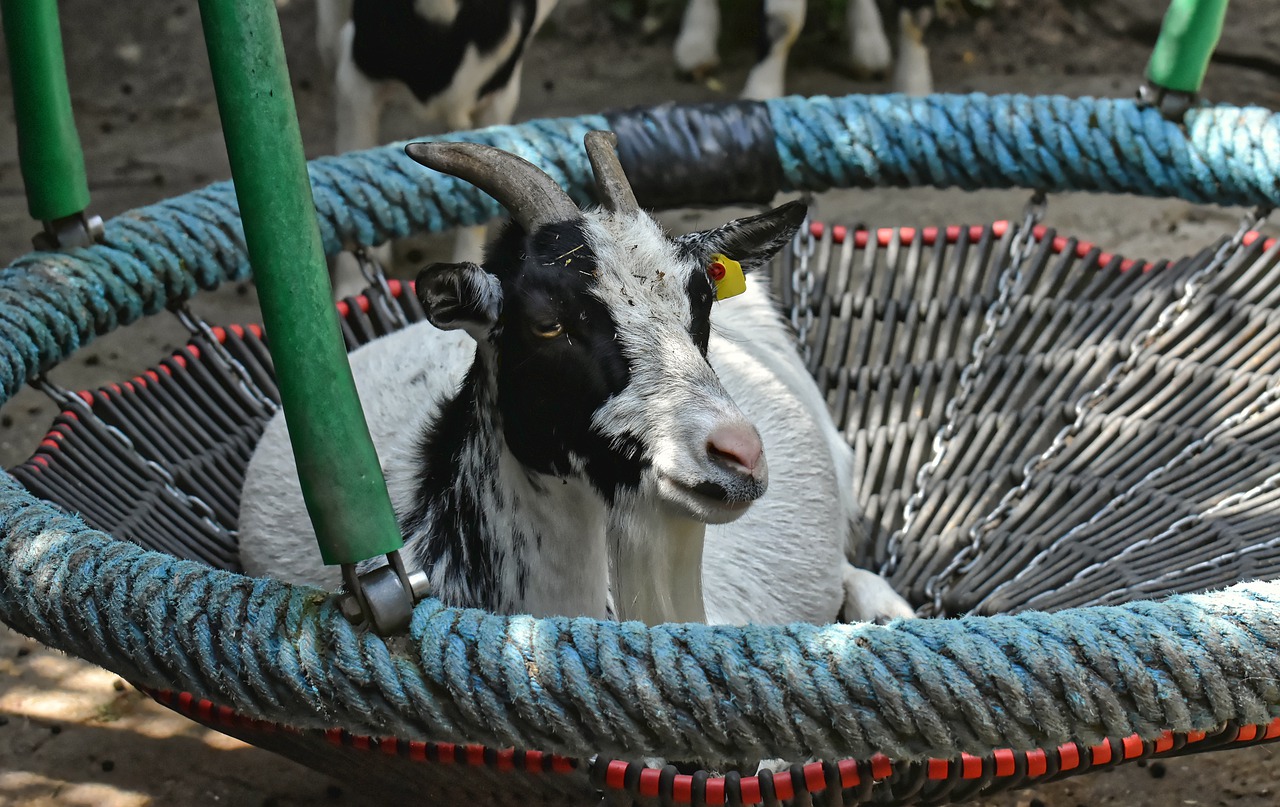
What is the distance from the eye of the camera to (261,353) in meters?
3.31

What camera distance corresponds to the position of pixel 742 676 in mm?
1630

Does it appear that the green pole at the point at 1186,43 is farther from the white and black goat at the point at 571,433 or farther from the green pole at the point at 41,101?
the green pole at the point at 41,101

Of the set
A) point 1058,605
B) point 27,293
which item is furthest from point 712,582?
point 27,293

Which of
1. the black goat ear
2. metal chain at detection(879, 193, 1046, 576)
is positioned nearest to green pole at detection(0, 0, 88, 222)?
the black goat ear

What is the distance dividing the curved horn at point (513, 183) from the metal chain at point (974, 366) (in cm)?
138

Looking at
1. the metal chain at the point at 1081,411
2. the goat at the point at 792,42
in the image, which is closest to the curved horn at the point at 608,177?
the metal chain at the point at 1081,411

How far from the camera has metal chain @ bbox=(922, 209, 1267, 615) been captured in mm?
3117

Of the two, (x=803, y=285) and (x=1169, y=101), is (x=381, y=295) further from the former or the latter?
(x=1169, y=101)

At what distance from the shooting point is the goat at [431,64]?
488 centimetres

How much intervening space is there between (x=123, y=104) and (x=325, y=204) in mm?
4020

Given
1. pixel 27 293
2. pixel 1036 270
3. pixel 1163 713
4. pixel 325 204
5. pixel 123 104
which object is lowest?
pixel 1163 713

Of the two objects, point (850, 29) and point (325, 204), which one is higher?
point (850, 29)

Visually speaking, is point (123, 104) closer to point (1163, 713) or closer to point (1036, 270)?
point (1036, 270)

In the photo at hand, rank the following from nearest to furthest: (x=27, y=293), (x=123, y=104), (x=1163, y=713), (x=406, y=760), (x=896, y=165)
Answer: (x=1163, y=713), (x=406, y=760), (x=27, y=293), (x=896, y=165), (x=123, y=104)
